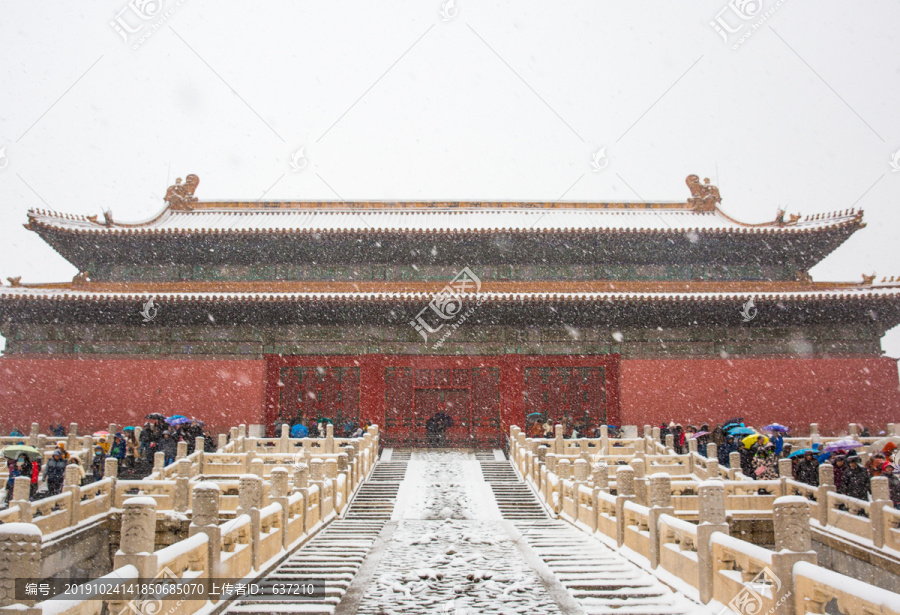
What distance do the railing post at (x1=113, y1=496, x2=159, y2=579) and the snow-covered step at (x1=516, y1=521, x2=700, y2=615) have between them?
3647 mm

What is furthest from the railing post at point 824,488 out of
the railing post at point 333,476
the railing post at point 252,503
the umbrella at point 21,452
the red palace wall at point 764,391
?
the umbrella at point 21,452

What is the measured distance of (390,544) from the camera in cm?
925

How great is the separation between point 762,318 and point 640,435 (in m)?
4.94

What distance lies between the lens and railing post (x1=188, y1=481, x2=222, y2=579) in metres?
6.40

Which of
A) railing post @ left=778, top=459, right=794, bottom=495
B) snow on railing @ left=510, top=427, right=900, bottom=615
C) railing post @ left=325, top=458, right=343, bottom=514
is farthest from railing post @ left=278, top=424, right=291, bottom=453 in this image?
railing post @ left=778, top=459, right=794, bottom=495

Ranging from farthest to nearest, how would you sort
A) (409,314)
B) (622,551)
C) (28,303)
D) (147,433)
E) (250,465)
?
(409,314), (28,303), (147,433), (250,465), (622,551)

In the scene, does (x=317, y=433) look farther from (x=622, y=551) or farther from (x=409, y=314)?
(x=622, y=551)

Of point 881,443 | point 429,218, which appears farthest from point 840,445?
point 429,218

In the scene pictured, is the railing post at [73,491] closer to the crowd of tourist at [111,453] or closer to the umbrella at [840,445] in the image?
the crowd of tourist at [111,453]

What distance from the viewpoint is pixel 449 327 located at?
20297mm

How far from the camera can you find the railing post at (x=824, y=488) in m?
11.2

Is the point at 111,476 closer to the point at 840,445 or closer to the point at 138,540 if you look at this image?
the point at 138,540

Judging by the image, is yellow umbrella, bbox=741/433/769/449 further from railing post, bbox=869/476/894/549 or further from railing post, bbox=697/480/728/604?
railing post, bbox=697/480/728/604

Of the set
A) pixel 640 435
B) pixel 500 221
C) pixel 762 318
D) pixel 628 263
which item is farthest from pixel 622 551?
pixel 500 221
